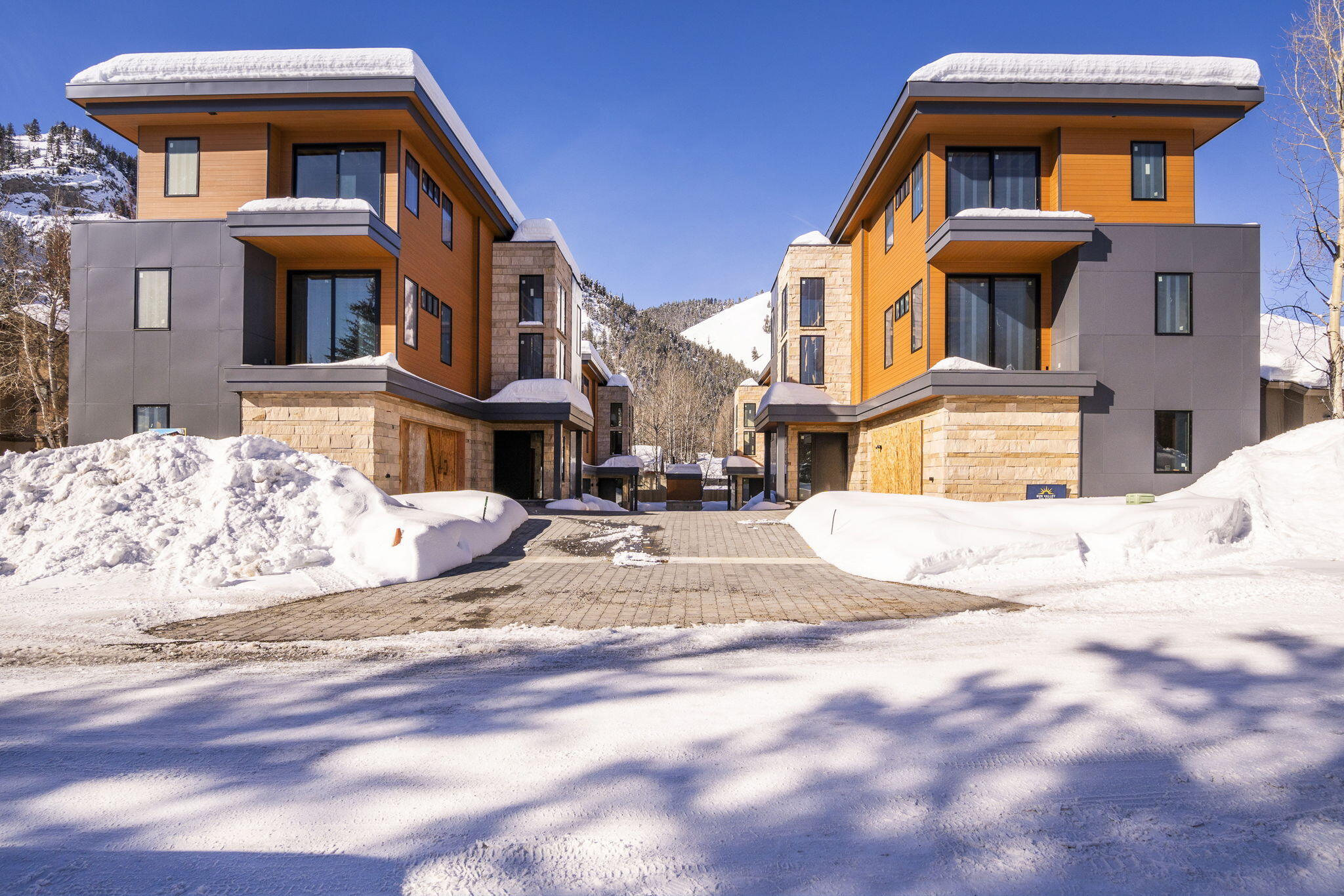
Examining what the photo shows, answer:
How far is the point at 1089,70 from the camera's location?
16.8 metres

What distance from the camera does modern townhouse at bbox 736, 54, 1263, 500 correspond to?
16.0 metres

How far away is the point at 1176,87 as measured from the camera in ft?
55.2

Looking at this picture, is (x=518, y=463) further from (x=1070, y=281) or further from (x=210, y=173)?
(x=1070, y=281)

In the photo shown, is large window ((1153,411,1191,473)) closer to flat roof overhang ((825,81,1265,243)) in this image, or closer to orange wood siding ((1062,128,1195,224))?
orange wood siding ((1062,128,1195,224))

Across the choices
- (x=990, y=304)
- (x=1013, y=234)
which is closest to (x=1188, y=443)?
(x=990, y=304)

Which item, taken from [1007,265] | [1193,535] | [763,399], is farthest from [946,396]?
[763,399]

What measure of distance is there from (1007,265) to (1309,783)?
55.9 ft

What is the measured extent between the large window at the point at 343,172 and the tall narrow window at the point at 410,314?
2.01 meters

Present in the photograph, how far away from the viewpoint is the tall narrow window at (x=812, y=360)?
2619 cm

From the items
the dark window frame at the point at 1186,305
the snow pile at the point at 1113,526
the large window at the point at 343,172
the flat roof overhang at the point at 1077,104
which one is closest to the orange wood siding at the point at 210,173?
the large window at the point at 343,172

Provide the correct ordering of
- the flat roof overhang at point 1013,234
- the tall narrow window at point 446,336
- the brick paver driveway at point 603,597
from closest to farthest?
the brick paver driveway at point 603,597, the flat roof overhang at point 1013,234, the tall narrow window at point 446,336

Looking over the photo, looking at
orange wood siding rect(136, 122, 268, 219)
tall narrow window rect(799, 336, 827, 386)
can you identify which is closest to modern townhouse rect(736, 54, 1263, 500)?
tall narrow window rect(799, 336, 827, 386)

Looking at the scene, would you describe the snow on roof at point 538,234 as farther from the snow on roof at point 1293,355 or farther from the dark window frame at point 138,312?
the snow on roof at point 1293,355

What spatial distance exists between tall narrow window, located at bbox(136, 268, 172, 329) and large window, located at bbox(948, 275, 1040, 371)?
1987 centimetres
